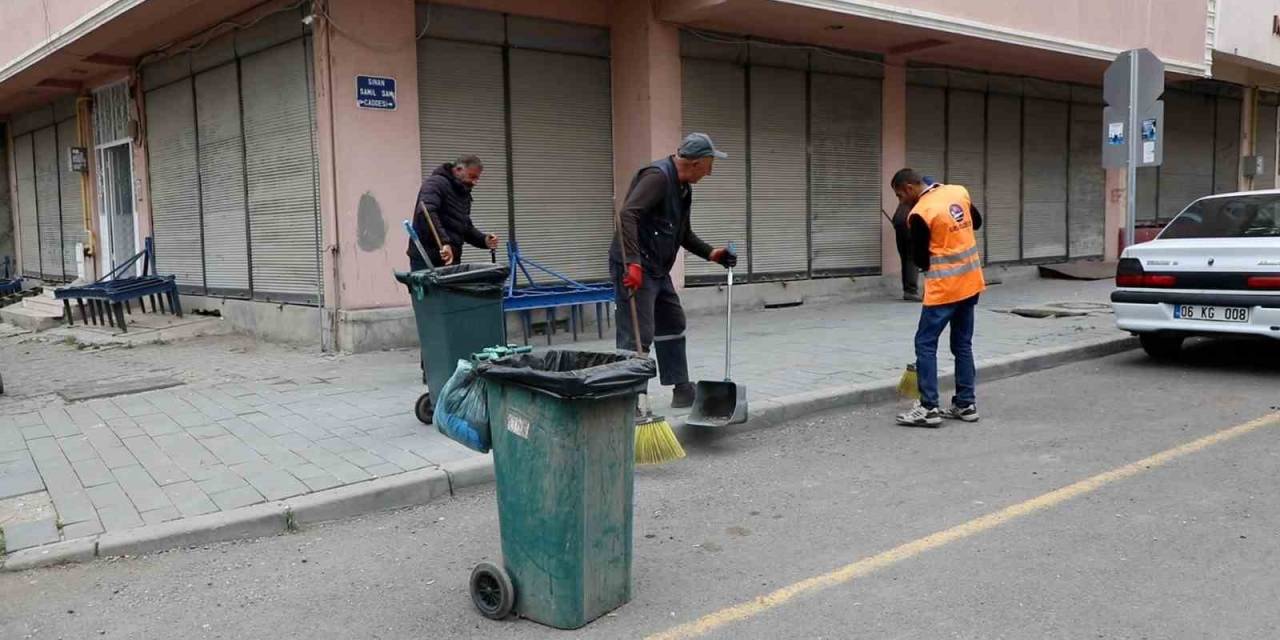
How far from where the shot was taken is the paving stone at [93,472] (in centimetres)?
538

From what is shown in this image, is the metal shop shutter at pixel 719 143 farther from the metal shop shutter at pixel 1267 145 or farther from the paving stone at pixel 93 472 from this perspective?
the metal shop shutter at pixel 1267 145

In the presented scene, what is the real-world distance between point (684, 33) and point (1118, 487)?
8.10 m

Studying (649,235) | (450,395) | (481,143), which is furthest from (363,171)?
(450,395)

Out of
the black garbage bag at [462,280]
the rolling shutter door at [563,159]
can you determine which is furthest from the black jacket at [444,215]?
the rolling shutter door at [563,159]

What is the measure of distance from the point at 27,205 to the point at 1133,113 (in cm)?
1973

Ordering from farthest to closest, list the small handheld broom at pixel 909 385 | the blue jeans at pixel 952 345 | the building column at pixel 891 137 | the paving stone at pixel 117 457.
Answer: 1. the building column at pixel 891 137
2. the small handheld broom at pixel 909 385
3. the blue jeans at pixel 952 345
4. the paving stone at pixel 117 457

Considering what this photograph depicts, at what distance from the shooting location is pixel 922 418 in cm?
677

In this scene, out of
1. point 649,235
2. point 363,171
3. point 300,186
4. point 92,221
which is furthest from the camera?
point 92,221

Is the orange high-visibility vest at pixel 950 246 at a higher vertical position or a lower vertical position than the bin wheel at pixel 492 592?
higher

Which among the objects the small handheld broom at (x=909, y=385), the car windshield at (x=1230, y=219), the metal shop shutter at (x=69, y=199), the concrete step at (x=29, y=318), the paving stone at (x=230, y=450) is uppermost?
the metal shop shutter at (x=69, y=199)

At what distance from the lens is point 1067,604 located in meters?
3.67

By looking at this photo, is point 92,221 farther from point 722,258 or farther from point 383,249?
point 722,258

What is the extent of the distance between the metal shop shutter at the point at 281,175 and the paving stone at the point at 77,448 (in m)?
3.75

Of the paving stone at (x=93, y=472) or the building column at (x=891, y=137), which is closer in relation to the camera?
the paving stone at (x=93, y=472)
